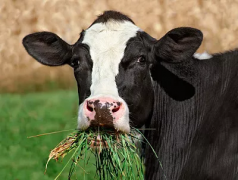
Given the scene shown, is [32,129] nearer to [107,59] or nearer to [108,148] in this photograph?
[107,59]

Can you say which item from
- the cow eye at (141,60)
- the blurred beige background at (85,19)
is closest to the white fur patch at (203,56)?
the cow eye at (141,60)

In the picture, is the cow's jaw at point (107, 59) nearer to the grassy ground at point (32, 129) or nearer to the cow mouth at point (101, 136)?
the cow mouth at point (101, 136)

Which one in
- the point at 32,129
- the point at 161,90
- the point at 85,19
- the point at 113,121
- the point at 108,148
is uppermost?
the point at 85,19

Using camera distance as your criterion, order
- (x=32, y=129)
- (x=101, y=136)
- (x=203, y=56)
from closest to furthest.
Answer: (x=101, y=136) → (x=203, y=56) → (x=32, y=129)

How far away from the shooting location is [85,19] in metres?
22.4

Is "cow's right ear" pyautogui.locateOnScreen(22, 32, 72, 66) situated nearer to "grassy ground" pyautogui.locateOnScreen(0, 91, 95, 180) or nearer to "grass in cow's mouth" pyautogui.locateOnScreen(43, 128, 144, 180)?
"grassy ground" pyautogui.locateOnScreen(0, 91, 95, 180)

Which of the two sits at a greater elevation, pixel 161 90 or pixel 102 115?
pixel 161 90

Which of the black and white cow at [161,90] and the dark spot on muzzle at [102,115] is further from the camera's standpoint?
the black and white cow at [161,90]

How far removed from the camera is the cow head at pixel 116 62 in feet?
23.5

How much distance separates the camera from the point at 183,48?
8.02m

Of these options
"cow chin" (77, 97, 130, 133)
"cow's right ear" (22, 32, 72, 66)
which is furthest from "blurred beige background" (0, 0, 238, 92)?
"cow chin" (77, 97, 130, 133)

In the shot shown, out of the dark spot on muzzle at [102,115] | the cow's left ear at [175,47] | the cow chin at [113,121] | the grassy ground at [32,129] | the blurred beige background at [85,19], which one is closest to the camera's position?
the dark spot on muzzle at [102,115]

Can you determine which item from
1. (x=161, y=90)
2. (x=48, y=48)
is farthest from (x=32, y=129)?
(x=161, y=90)

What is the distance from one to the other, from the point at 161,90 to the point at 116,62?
0.84 metres
